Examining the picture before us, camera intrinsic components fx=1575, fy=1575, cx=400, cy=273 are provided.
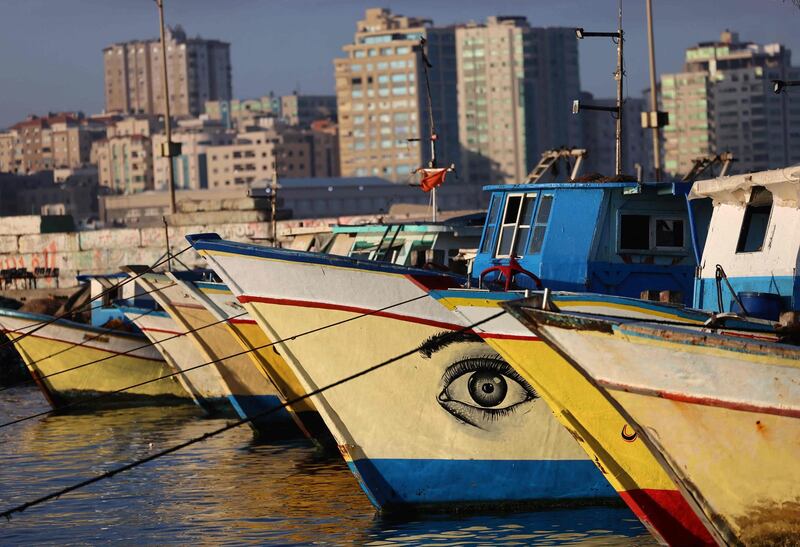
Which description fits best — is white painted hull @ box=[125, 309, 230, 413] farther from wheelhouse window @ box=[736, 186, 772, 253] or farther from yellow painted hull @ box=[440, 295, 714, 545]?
yellow painted hull @ box=[440, 295, 714, 545]

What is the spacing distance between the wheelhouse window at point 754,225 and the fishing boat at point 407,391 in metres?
2.55

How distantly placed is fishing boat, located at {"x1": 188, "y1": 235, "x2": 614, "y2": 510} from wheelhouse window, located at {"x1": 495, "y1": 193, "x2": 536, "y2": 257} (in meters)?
2.74

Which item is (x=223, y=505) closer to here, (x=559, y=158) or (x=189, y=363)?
(x=189, y=363)

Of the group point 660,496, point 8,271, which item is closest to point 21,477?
point 660,496

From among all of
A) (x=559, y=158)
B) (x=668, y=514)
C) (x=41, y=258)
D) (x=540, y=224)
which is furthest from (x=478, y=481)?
(x=41, y=258)

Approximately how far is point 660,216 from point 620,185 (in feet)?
2.60

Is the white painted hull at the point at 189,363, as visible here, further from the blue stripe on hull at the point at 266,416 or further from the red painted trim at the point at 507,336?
the red painted trim at the point at 507,336

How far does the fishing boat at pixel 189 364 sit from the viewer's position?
25188 mm

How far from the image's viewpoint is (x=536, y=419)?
15492mm

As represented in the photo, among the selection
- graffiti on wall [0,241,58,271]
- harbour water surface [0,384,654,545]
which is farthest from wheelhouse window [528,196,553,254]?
graffiti on wall [0,241,58,271]

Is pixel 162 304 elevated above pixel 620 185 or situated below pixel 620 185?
below

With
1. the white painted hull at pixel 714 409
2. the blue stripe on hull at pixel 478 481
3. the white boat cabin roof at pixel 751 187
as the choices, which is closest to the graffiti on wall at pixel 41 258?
the blue stripe on hull at pixel 478 481

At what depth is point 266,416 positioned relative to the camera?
2278 centimetres

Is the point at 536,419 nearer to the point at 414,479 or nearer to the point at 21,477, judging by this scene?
the point at 414,479
